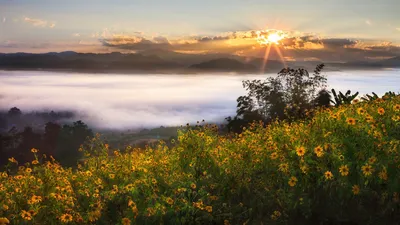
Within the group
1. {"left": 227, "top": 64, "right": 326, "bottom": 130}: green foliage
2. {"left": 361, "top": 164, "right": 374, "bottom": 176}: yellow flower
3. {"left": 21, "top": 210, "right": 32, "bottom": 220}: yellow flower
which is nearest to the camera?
{"left": 21, "top": 210, "right": 32, "bottom": 220}: yellow flower

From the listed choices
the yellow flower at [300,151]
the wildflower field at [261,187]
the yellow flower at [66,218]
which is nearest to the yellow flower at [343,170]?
the wildflower field at [261,187]

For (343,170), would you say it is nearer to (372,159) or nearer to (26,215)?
(372,159)

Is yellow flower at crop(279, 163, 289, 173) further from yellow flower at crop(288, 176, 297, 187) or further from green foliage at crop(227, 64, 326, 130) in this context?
green foliage at crop(227, 64, 326, 130)

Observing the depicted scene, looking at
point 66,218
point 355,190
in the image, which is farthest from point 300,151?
point 66,218

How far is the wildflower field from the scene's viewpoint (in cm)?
552

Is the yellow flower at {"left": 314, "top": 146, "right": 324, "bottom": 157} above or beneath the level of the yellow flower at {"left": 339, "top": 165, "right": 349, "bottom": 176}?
above

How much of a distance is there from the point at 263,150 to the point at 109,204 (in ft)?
8.45

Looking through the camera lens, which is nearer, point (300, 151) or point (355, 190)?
point (355, 190)

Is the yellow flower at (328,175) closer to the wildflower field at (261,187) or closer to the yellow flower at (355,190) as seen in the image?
the wildflower field at (261,187)

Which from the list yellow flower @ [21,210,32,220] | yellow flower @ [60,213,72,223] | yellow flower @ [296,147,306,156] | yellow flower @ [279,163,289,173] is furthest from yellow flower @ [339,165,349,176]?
yellow flower @ [21,210,32,220]

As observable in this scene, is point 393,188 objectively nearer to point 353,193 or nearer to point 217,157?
point 353,193

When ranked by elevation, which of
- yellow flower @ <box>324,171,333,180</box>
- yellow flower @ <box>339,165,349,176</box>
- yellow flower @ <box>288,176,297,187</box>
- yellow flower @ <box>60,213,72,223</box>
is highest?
yellow flower @ <box>339,165,349,176</box>

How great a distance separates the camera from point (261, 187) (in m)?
6.34

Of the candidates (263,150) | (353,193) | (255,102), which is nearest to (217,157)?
(263,150)
